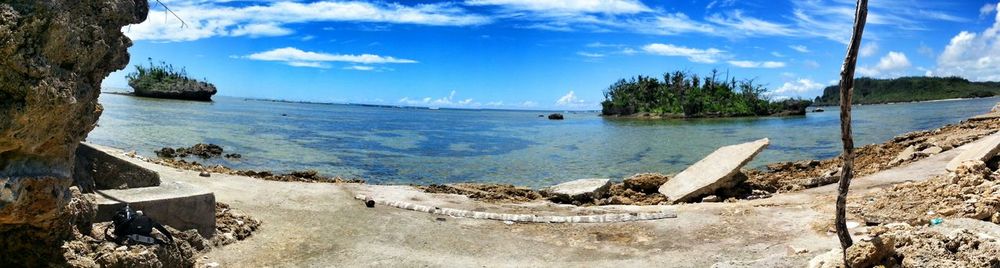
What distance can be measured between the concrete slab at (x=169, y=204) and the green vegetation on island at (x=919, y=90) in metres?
→ 177

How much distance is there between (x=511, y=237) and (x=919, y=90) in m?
205

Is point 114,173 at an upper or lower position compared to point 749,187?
upper

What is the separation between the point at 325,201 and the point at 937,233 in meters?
9.82

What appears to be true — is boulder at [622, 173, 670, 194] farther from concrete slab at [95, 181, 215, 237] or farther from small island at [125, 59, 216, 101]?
small island at [125, 59, 216, 101]

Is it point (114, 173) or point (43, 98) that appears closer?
point (43, 98)

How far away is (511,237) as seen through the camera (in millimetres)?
10375

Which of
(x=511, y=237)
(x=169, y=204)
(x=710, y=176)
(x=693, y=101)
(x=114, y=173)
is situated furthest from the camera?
(x=693, y=101)

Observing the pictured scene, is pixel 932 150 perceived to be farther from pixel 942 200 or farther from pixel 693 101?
pixel 693 101

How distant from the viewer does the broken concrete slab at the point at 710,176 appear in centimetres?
1398

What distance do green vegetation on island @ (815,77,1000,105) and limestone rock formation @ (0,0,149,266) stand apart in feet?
586

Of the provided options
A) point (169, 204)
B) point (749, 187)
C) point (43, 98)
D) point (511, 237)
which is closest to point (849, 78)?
point (511, 237)

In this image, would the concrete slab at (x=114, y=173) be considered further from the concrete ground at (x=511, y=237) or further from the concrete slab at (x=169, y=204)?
→ the concrete ground at (x=511, y=237)

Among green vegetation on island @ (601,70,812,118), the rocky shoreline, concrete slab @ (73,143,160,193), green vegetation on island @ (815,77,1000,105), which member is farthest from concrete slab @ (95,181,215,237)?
green vegetation on island @ (815,77,1000,105)

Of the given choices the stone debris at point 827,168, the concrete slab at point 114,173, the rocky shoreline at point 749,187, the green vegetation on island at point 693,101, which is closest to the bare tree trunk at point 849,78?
the rocky shoreline at point 749,187
